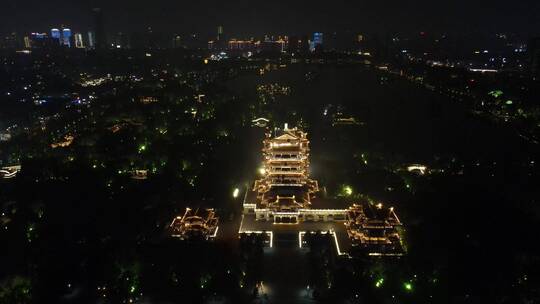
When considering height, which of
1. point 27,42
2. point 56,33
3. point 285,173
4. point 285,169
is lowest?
point 285,173

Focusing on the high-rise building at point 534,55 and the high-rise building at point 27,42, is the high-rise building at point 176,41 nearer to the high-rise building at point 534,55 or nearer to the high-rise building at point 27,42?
the high-rise building at point 27,42

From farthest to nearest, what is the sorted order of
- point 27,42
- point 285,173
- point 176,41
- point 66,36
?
point 176,41 → point 66,36 → point 27,42 → point 285,173

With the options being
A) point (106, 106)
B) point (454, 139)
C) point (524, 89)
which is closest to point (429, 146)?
point (454, 139)

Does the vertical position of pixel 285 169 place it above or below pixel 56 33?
below

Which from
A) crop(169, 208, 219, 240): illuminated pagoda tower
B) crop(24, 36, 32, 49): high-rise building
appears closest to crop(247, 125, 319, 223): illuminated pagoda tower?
crop(169, 208, 219, 240): illuminated pagoda tower

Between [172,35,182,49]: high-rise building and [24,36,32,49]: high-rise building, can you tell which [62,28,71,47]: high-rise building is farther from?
[172,35,182,49]: high-rise building

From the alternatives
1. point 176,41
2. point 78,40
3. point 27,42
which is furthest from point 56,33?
point 176,41

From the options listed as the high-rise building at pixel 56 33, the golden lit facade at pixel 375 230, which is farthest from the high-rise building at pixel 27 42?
the golden lit facade at pixel 375 230

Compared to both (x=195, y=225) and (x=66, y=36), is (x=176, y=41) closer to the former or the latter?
(x=66, y=36)
